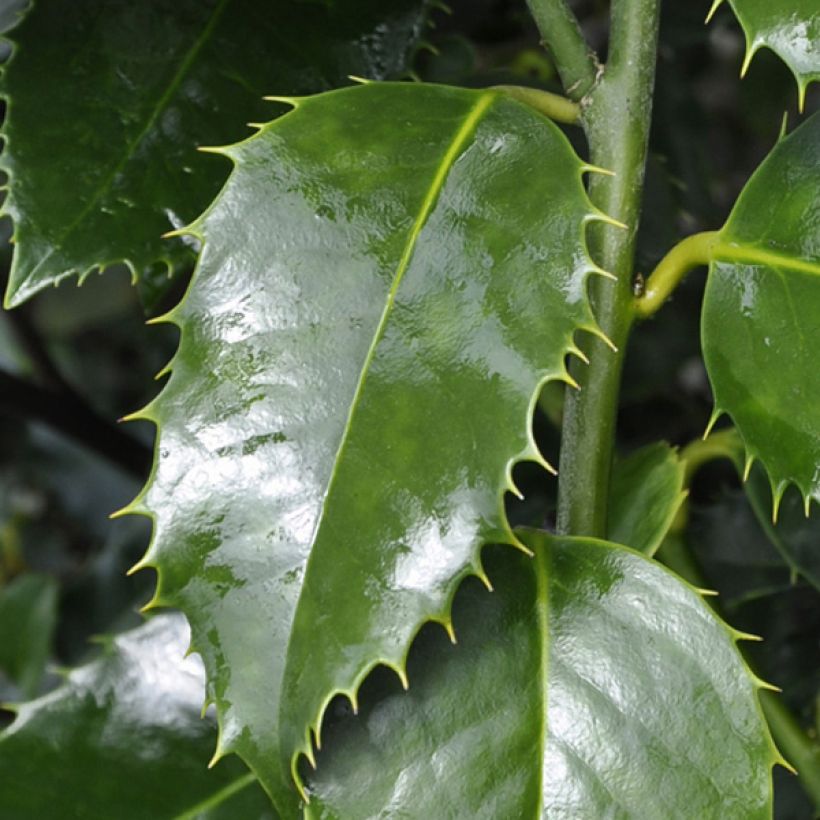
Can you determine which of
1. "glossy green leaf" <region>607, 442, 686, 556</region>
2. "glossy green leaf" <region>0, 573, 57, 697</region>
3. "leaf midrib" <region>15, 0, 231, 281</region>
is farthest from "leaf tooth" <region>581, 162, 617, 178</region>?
"glossy green leaf" <region>0, 573, 57, 697</region>

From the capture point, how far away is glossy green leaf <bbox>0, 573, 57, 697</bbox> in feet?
3.78

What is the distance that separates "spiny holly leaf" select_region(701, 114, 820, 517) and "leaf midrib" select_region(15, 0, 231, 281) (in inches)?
13.0

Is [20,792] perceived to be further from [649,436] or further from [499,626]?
[649,436]

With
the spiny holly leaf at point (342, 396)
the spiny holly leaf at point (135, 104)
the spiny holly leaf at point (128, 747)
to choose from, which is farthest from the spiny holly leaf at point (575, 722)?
the spiny holly leaf at point (135, 104)

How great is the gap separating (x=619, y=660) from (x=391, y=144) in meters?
0.26

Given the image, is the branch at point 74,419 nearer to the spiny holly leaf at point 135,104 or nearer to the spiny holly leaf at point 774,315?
the spiny holly leaf at point 135,104

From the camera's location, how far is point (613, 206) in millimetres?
562

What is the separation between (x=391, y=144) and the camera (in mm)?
557

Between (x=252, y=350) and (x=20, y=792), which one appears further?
(x=20, y=792)

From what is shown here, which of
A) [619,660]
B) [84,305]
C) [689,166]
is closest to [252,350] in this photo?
[619,660]

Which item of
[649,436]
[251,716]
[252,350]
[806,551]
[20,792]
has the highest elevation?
[252,350]

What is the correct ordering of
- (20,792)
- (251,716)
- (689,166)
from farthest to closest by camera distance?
(689,166), (20,792), (251,716)

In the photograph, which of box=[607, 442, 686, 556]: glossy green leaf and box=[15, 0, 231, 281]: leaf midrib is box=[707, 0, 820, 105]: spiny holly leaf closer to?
box=[607, 442, 686, 556]: glossy green leaf

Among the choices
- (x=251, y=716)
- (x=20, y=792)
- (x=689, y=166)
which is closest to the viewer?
(x=251, y=716)
